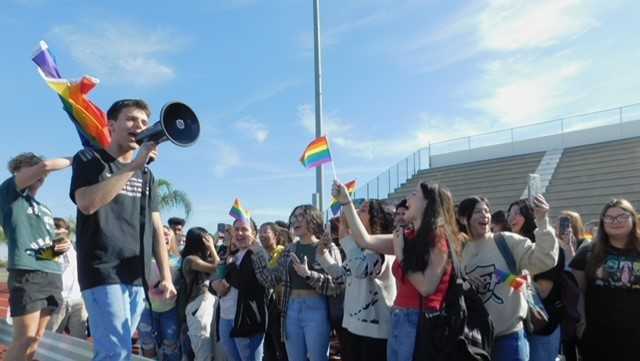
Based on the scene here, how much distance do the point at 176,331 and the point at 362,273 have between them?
2722 mm

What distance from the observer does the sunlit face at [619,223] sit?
167 inches

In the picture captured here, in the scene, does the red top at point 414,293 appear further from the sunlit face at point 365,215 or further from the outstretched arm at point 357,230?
the sunlit face at point 365,215

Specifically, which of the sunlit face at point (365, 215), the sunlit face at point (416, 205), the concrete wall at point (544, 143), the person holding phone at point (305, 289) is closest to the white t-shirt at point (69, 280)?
the person holding phone at point (305, 289)

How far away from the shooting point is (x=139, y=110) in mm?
2990

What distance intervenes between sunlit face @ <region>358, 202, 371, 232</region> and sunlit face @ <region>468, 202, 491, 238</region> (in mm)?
880

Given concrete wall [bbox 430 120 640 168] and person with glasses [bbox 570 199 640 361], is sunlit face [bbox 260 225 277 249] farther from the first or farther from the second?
concrete wall [bbox 430 120 640 168]

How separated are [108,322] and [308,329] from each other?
7.86 ft

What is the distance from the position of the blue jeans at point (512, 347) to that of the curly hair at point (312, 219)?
206 cm

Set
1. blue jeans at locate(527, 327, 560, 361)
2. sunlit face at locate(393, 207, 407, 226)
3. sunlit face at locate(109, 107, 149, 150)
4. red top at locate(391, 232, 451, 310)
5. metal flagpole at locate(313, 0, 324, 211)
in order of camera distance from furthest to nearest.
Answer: metal flagpole at locate(313, 0, 324, 211), sunlit face at locate(393, 207, 407, 226), blue jeans at locate(527, 327, 560, 361), red top at locate(391, 232, 451, 310), sunlit face at locate(109, 107, 149, 150)

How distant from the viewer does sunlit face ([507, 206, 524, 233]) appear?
4.70 meters

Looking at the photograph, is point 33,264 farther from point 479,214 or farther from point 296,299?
point 479,214

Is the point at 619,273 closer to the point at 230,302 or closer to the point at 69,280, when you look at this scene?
the point at 230,302

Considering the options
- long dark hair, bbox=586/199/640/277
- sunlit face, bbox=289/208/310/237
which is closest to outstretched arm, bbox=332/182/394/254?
sunlit face, bbox=289/208/310/237

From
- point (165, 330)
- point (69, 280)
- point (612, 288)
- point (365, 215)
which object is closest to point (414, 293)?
point (365, 215)
